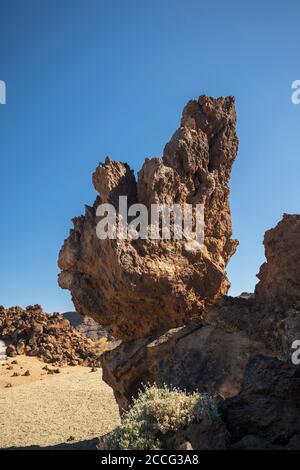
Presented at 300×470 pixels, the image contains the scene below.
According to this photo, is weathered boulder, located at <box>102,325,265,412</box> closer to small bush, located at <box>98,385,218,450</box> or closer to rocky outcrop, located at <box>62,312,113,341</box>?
small bush, located at <box>98,385,218,450</box>

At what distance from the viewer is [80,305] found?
547 inches

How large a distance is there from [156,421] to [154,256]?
6136 millimetres

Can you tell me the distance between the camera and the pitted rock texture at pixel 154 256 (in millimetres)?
12656

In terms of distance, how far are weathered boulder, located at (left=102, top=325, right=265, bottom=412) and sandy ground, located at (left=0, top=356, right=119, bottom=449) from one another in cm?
270

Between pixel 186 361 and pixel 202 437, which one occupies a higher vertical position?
pixel 186 361

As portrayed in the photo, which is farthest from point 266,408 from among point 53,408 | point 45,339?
point 45,339

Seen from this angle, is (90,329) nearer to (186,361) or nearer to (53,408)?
(53,408)

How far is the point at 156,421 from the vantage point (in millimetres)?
7211

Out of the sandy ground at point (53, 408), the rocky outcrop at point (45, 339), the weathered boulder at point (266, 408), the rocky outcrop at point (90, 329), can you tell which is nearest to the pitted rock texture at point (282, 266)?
the weathered boulder at point (266, 408)

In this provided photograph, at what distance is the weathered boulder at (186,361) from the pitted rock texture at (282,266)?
4.63 ft

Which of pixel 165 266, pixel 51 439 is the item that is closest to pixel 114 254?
pixel 165 266

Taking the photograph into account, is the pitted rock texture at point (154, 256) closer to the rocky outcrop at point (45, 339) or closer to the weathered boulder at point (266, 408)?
the weathered boulder at point (266, 408)
